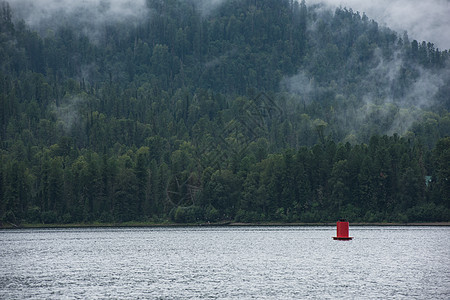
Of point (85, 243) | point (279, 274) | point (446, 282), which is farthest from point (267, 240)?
point (446, 282)

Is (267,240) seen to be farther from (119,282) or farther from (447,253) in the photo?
(119,282)

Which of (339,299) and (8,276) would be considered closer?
(339,299)

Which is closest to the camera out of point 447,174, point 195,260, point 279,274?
point 279,274

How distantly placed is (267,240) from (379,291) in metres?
84.6

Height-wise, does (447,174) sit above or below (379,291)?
above

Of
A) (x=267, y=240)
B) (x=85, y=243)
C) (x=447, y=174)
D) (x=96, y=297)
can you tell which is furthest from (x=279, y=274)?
(x=447, y=174)

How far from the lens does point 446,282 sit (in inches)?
3004

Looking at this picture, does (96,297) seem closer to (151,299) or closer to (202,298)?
(151,299)

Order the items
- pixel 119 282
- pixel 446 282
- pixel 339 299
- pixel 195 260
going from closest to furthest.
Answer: pixel 339 299
pixel 446 282
pixel 119 282
pixel 195 260

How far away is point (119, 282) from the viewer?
81.2 m

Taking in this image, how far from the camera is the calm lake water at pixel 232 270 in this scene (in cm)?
7169

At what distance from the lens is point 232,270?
303 feet

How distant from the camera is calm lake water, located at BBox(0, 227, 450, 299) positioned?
7169 centimetres

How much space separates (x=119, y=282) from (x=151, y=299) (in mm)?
14928
